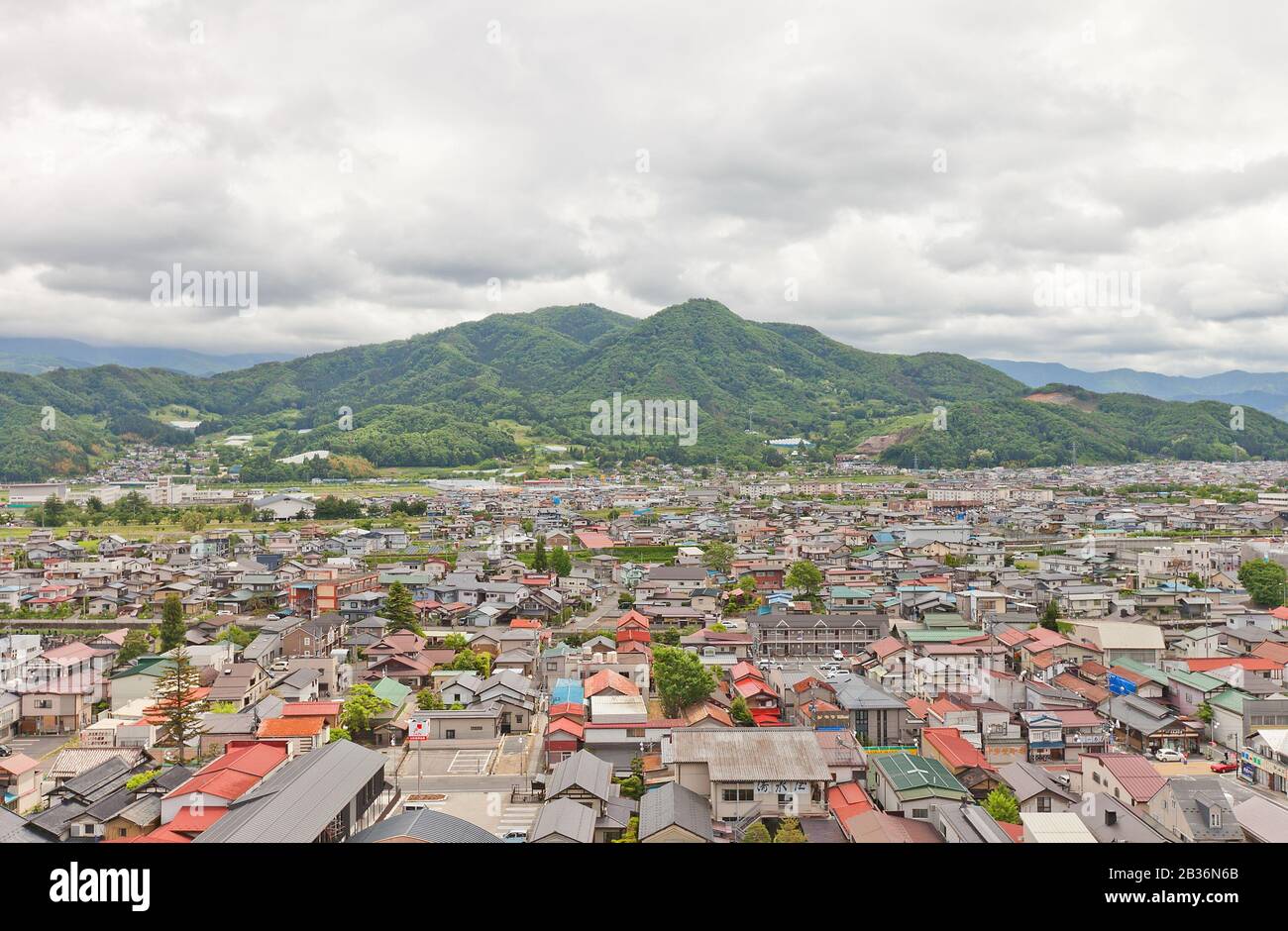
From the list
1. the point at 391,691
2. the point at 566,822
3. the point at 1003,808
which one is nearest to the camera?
the point at 566,822

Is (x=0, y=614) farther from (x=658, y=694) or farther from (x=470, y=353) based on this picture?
(x=470, y=353)

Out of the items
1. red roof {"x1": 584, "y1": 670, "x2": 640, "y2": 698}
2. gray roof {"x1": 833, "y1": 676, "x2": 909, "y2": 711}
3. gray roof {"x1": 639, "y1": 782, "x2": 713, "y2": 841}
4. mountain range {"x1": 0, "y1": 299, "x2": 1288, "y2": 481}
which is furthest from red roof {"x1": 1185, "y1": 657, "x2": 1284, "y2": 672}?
mountain range {"x1": 0, "y1": 299, "x2": 1288, "y2": 481}

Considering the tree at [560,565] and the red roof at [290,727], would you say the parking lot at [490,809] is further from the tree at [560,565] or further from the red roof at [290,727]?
the tree at [560,565]

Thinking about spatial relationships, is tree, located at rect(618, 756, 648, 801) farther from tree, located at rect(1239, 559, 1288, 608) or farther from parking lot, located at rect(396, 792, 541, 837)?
tree, located at rect(1239, 559, 1288, 608)

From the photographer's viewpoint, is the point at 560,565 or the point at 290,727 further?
the point at 560,565

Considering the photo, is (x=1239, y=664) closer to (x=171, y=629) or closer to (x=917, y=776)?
(x=917, y=776)

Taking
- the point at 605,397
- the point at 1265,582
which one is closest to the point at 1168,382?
the point at 605,397
